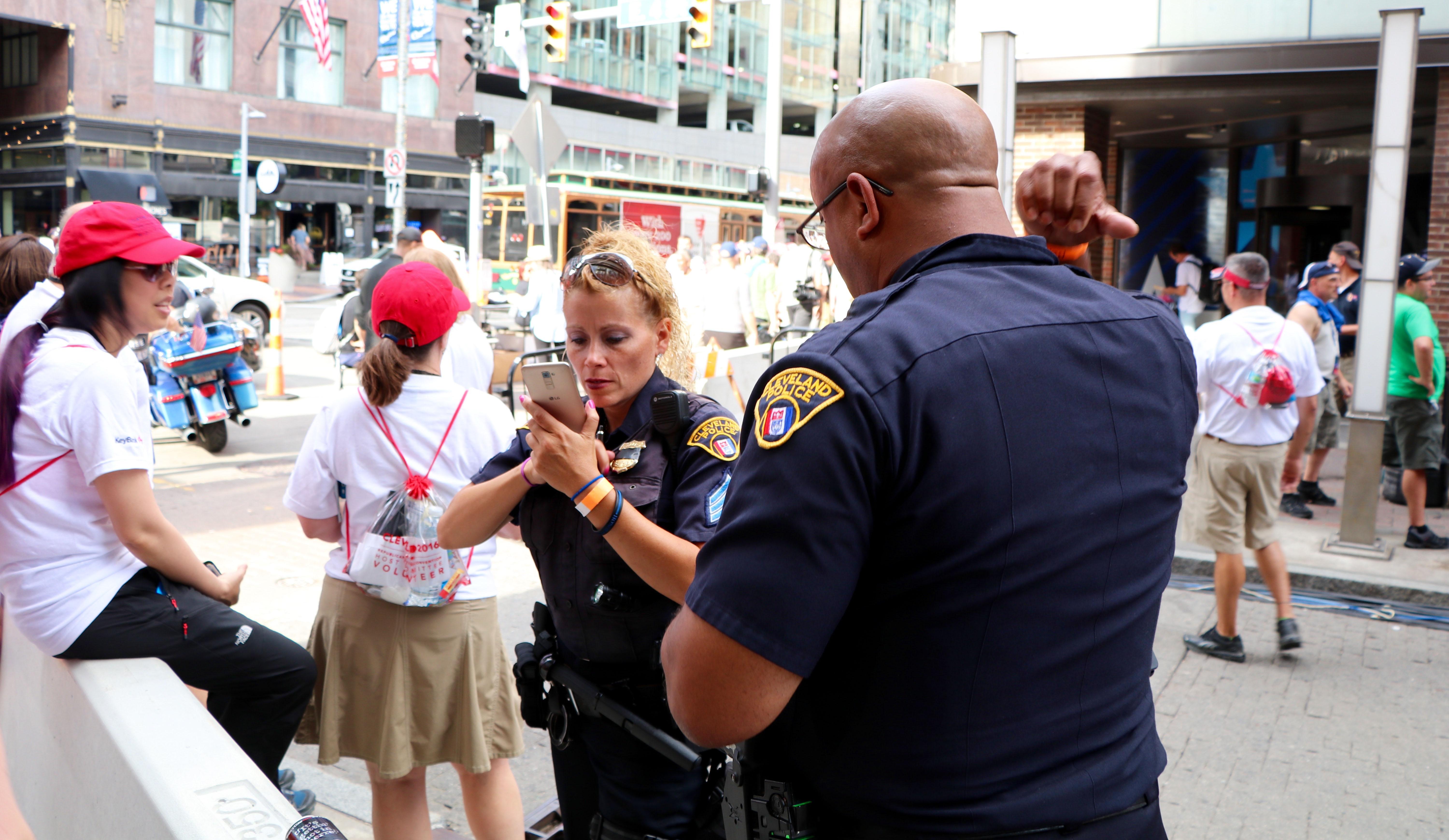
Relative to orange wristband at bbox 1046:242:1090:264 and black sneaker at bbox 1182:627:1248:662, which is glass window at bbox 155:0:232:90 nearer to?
black sneaker at bbox 1182:627:1248:662

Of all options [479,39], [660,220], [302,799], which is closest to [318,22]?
[660,220]

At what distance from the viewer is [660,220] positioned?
103 feet

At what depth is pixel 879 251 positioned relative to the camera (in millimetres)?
1660

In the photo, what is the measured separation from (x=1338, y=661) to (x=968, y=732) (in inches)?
218

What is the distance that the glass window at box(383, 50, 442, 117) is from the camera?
41781 mm

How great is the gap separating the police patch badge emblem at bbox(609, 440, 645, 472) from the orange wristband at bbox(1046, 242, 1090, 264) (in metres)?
Result: 0.97

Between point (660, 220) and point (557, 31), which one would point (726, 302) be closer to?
point (557, 31)

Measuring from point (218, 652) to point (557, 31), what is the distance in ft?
57.1

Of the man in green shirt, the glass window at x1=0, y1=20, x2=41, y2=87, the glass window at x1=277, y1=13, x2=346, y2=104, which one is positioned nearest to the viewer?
the man in green shirt

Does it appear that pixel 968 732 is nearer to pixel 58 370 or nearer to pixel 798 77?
pixel 58 370

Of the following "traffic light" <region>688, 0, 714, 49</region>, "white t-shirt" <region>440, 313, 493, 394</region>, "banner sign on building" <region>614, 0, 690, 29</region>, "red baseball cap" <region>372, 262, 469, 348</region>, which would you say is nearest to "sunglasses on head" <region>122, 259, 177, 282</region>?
"red baseball cap" <region>372, 262, 469, 348</region>

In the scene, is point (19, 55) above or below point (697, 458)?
above

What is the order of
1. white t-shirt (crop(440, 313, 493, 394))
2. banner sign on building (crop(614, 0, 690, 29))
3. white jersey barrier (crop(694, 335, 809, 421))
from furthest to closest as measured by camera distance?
banner sign on building (crop(614, 0, 690, 29)) → white jersey barrier (crop(694, 335, 809, 421)) → white t-shirt (crop(440, 313, 493, 394))

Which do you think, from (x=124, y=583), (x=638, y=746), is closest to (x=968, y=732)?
(x=638, y=746)
